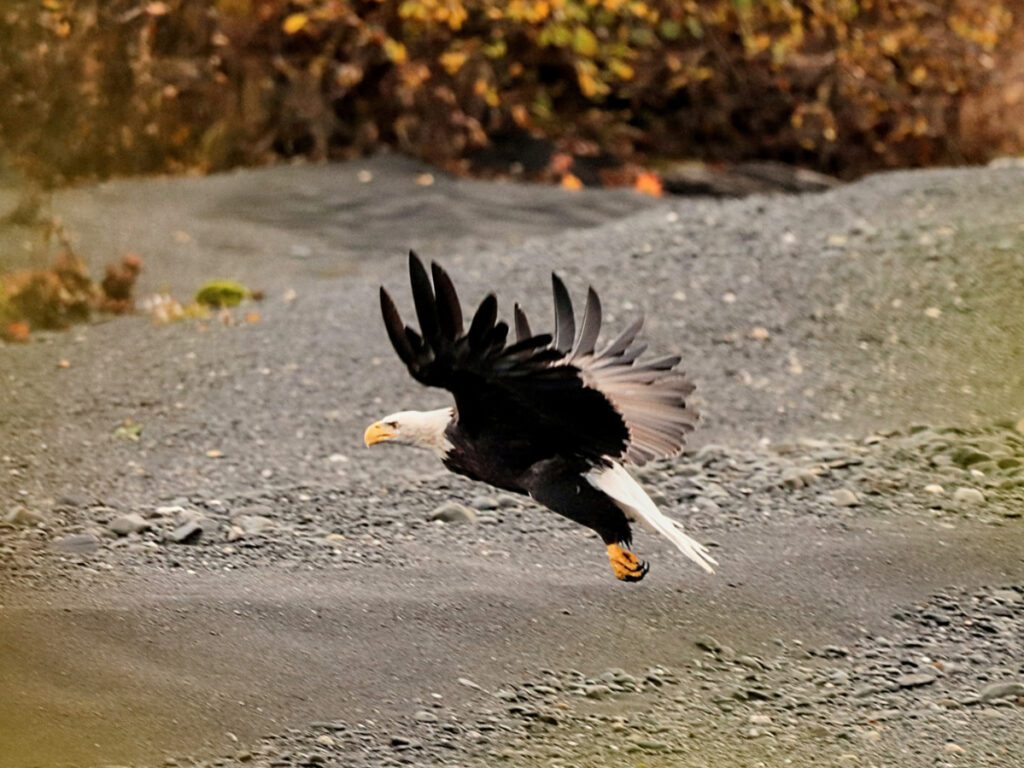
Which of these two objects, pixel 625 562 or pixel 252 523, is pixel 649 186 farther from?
pixel 625 562

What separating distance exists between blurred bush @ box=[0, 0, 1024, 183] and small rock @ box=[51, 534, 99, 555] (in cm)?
365

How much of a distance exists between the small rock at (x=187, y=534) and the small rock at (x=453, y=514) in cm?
61

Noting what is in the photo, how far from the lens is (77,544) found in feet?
13.2

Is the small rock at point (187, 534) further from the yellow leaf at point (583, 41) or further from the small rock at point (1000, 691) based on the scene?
the yellow leaf at point (583, 41)

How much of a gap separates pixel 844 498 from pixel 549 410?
5.77 feet

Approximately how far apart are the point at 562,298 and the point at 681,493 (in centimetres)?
167

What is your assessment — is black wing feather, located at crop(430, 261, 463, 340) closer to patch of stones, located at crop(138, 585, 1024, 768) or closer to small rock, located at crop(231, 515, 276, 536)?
patch of stones, located at crop(138, 585, 1024, 768)

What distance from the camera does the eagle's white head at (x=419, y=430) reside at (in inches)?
119

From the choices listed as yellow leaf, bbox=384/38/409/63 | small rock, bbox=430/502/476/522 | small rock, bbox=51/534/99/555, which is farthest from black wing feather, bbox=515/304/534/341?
yellow leaf, bbox=384/38/409/63

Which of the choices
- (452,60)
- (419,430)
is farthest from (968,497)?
(452,60)

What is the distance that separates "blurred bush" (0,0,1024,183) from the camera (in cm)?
814

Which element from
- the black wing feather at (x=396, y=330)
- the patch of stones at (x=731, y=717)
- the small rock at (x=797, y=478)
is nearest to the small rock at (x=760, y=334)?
the small rock at (x=797, y=478)

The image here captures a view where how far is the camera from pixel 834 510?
433cm

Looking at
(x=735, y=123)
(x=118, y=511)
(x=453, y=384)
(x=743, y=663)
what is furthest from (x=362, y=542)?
(x=735, y=123)
